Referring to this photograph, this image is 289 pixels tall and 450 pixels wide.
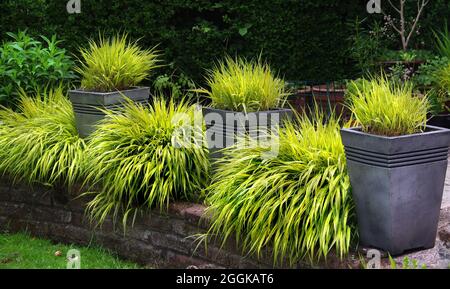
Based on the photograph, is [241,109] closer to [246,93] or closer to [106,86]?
[246,93]

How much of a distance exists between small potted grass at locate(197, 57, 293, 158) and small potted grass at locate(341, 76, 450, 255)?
3.01 feet

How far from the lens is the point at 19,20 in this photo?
8.20 m

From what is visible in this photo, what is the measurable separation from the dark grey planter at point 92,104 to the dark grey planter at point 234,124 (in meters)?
0.86

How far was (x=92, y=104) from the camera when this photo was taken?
606 centimetres

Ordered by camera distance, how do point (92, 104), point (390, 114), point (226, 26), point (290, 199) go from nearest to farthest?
1. point (390, 114)
2. point (290, 199)
3. point (92, 104)
4. point (226, 26)

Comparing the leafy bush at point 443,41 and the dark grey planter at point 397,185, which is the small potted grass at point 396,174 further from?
the leafy bush at point 443,41

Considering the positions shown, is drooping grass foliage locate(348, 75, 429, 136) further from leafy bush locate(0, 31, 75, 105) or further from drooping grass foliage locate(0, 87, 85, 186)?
leafy bush locate(0, 31, 75, 105)

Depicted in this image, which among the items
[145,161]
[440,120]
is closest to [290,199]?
[145,161]

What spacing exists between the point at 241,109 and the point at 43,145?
159cm

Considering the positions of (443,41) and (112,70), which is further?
(443,41)

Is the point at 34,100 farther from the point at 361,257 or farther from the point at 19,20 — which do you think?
the point at 361,257

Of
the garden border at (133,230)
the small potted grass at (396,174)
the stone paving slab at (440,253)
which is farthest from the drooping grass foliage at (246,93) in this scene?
the stone paving slab at (440,253)

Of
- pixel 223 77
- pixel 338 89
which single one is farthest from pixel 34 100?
pixel 338 89

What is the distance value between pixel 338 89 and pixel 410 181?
12.3ft
